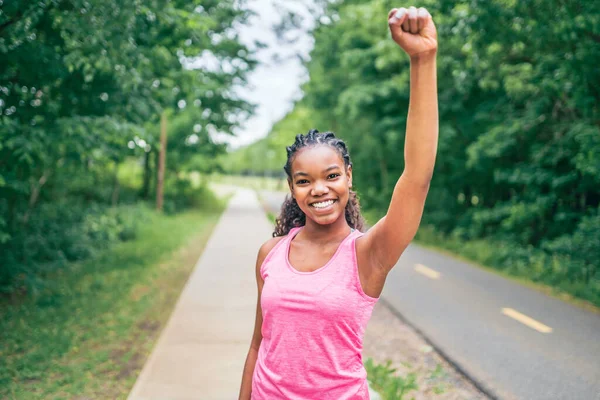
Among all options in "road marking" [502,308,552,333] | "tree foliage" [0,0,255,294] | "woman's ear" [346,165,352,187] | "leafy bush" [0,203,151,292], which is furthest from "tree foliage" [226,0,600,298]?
"leafy bush" [0,203,151,292]

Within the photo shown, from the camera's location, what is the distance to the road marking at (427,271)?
10.7 m

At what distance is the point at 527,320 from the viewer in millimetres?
7426

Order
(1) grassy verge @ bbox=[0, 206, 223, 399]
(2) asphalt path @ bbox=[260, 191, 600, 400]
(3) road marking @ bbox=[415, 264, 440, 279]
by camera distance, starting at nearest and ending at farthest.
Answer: (1) grassy verge @ bbox=[0, 206, 223, 399]
(2) asphalt path @ bbox=[260, 191, 600, 400]
(3) road marking @ bbox=[415, 264, 440, 279]

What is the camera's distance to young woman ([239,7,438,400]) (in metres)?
1.62

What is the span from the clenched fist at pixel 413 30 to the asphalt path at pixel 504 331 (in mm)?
4257

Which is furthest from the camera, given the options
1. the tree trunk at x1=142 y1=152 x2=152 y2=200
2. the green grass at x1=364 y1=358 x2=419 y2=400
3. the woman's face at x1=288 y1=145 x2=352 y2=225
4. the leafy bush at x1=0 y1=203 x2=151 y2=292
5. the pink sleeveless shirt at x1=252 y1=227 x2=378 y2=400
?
the tree trunk at x1=142 y1=152 x2=152 y2=200

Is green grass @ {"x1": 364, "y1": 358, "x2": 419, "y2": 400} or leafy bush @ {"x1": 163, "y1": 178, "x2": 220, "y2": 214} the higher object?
green grass @ {"x1": 364, "y1": 358, "x2": 419, "y2": 400}

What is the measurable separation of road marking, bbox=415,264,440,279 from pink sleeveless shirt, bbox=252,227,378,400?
358 inches

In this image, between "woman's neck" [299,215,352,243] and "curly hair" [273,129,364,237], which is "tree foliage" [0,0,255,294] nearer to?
"curly hair" [273,129,364,237]

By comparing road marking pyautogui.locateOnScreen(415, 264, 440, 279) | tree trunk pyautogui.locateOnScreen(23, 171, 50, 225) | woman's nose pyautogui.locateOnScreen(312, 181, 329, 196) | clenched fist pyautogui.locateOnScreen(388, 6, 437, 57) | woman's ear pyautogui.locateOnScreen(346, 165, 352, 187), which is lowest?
road marking pyautogui.locateOnScreen(415, 264, 440, 279)

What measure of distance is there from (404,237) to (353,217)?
502 millimetres

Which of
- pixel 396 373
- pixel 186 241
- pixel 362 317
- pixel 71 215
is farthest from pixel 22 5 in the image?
pixel 186 241

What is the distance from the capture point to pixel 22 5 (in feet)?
15.1

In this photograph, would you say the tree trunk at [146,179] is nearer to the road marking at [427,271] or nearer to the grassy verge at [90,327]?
the grassy verge at [90,327]
